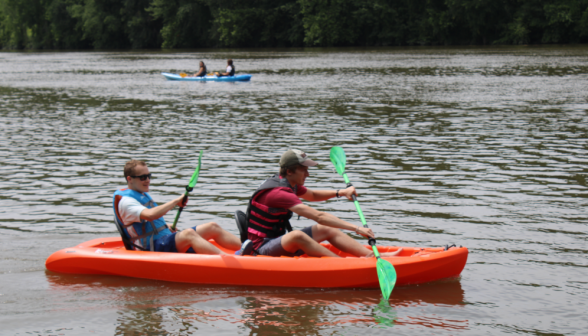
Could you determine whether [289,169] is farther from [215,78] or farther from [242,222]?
[215,78]

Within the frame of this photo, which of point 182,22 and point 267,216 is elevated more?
point 182,22

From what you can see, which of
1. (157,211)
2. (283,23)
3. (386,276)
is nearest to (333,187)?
(386,276)

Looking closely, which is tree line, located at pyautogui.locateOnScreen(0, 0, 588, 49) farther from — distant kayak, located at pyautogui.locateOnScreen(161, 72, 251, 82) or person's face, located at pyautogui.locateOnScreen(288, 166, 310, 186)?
person's face, located at pyautogui.locateOnScreen(288, 166, 310, 186)

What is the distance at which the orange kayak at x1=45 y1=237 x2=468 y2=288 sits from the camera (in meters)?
5.24

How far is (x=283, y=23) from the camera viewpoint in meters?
62.5

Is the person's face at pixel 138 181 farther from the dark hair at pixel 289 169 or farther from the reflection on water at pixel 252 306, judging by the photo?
the dark hair at pixel 289 169

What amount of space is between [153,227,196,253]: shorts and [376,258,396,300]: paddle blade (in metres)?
1.69

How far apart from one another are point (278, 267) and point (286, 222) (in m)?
0.47

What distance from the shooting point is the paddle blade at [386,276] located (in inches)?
196

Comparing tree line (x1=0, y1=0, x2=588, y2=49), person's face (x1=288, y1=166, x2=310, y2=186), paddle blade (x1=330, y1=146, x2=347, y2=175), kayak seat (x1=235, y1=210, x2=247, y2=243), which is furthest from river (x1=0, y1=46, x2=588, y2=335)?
tree line (x1=0, y1=0, x2=588, y2=49)

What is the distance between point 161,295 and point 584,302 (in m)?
3.35

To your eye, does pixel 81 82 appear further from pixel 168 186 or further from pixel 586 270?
Answer: pixel 586 270

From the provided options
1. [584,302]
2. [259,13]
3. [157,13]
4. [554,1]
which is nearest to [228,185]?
[584,302]

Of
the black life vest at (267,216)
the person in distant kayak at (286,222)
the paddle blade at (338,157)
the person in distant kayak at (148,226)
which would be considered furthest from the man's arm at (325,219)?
the paddle blade at (338,157)
